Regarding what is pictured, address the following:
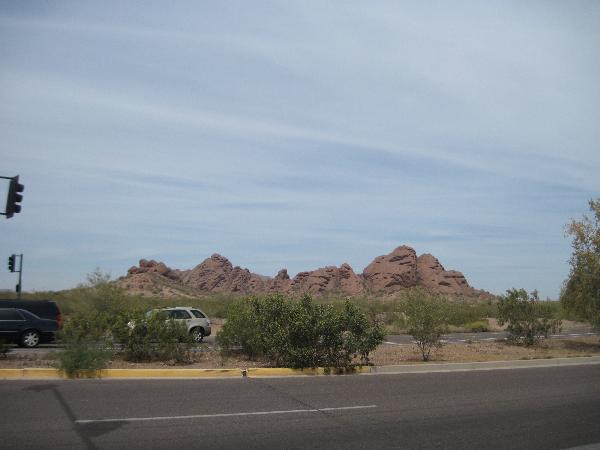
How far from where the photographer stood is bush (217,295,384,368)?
15.4 meters

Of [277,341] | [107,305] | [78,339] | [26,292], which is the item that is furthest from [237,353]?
[26,292]

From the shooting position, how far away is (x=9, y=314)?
21812mm

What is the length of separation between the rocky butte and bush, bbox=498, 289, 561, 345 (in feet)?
197

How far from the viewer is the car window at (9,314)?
21706mm

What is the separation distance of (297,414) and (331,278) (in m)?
89.5

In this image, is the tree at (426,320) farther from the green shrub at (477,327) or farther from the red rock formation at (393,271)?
the red rock formation at (393,271)

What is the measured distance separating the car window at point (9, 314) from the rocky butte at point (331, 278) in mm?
59950

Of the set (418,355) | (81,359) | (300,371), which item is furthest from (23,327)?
(418,355)

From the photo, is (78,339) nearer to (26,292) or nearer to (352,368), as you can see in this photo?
(352,368)

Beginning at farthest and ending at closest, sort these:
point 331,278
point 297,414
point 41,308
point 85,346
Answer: point 331,278, point 41,308, point 85,346, point 297,414

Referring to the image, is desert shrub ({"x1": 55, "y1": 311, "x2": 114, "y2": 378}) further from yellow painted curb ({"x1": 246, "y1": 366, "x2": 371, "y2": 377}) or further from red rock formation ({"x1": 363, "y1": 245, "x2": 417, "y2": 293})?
red rock formation ({"x1": 363, "y1": 245, "x2": 417, "y2": 293})

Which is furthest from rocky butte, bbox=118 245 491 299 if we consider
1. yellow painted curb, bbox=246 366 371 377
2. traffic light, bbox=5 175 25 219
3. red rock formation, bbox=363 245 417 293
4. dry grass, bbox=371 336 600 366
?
yellow painted curb, bbox=246 366 371 377

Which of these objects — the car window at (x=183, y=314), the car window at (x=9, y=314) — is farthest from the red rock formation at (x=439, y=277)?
the car window at (x=9, y=314)

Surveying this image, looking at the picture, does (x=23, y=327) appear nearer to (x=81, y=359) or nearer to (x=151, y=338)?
(x=151, y=338)
